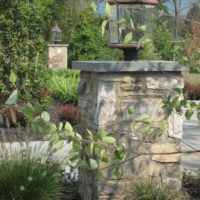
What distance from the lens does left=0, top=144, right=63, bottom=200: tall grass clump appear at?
15.3 feet

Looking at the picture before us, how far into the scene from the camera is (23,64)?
Result: 1177cm

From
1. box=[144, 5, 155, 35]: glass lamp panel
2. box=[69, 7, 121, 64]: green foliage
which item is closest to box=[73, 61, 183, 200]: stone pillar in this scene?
box=[144, 5, 155, 35]: glass lamp panel

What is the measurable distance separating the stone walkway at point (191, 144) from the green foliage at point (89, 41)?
1226 centimetres

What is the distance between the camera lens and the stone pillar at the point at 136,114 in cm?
482

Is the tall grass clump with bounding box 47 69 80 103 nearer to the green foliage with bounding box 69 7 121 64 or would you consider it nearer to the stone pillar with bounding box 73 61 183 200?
the green foliage with bounding box 69 7 121 64

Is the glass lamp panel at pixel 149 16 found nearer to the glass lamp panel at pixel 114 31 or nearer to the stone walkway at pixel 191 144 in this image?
the glass lamp panel at pixel 114 31

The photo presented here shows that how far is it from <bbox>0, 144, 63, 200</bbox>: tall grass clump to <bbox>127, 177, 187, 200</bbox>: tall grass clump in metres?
0.66

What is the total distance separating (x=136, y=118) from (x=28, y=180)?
1.11m

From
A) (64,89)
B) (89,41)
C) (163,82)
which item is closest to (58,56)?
(89,41)

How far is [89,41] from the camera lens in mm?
24500

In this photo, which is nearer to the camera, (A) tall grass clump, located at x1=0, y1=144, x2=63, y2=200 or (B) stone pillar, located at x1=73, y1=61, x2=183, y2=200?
(A) tall grass clump, located at x1=0, y1=144, x2=63, y2=200

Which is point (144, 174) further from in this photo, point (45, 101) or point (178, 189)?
point (45, 101)

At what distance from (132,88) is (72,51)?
2101 cm

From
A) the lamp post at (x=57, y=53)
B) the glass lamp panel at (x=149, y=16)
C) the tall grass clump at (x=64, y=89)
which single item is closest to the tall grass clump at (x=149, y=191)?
the glass lamp panel at (x=149, y=16)
